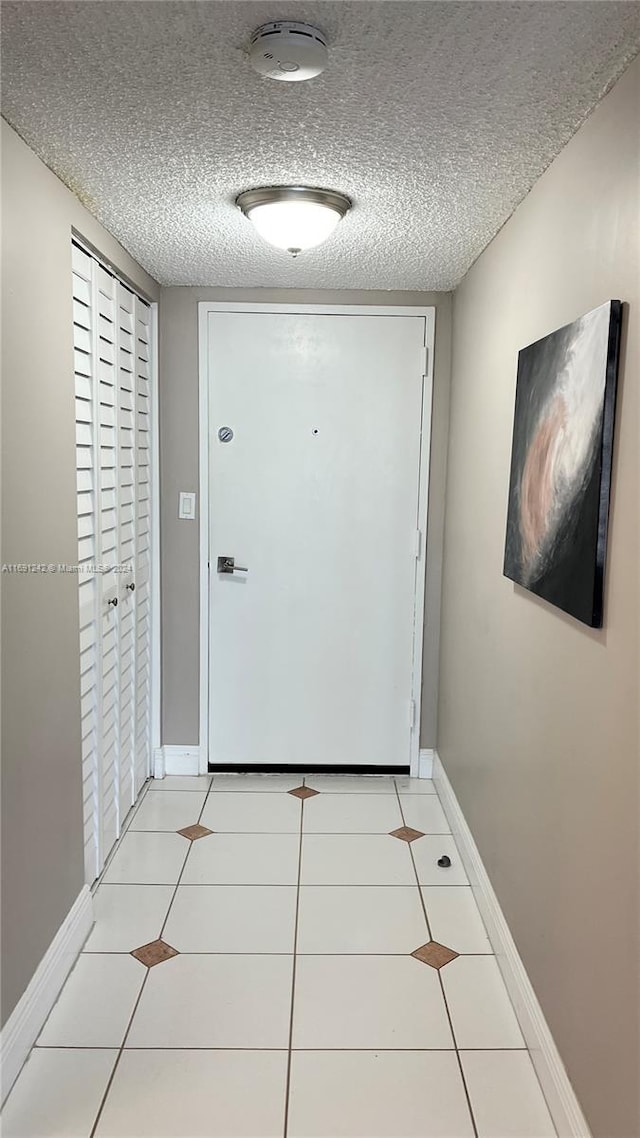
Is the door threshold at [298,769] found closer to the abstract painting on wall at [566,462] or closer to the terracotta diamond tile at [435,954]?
the terracotta diamond tile at [435,954]

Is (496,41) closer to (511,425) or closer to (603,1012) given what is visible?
(511,425)

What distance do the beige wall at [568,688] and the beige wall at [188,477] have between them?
59 centimetres

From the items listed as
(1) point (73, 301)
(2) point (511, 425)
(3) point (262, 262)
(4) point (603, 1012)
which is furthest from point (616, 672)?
(3) point (262, 262)

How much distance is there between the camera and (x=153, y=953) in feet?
7.90

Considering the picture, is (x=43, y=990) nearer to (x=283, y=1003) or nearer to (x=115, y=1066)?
(x=115, y=1066)

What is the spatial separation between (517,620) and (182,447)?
1878 mm

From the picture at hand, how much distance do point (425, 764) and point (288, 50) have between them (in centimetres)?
303

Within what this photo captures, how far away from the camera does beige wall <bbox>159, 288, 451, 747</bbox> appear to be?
A: 3523 millimetres

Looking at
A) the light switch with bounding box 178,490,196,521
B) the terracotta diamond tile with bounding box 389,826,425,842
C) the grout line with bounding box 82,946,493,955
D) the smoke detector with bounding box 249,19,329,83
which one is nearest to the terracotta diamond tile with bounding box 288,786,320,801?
the terracotta diamond tile with bounding box 389,826,425,842

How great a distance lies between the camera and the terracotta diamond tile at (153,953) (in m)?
2.37

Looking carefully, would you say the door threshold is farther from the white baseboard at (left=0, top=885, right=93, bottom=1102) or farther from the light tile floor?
the white baseboard at (left=0, top=885, right=93, bottom=1102)

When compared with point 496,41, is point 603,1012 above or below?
below

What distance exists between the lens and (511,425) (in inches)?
95.5

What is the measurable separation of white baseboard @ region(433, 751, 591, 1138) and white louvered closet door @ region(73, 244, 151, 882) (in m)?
1.29
